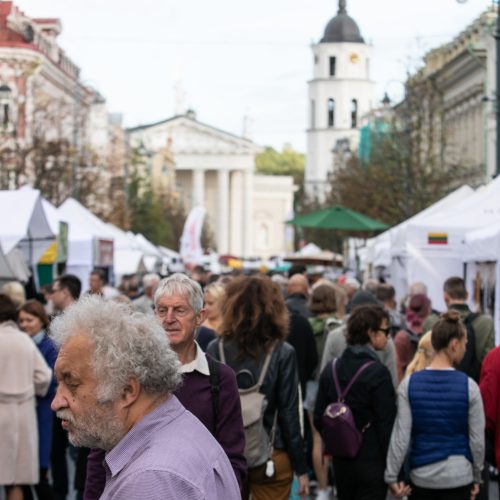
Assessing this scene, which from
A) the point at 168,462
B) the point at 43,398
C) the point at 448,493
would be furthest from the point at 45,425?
the point at 168,462

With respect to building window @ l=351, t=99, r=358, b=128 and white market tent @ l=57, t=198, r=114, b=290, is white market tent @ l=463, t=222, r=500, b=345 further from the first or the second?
building window @ l=351, t=99, r=358, b=128

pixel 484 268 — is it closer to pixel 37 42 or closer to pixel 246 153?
pixel 37 42

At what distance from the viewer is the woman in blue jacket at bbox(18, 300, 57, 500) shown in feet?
31.3

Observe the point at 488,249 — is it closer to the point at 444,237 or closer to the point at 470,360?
the point at 470,360

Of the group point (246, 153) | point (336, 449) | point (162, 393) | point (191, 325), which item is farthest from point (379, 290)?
point (246, 153)

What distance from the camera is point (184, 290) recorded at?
18.5 ft

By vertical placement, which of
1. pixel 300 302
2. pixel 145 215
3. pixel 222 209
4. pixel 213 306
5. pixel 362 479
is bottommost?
pixel 362 479

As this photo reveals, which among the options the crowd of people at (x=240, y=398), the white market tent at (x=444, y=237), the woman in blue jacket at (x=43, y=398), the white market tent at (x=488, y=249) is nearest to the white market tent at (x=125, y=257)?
the white market tent at (x=444, y=237)

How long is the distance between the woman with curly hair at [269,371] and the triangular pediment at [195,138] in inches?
5716

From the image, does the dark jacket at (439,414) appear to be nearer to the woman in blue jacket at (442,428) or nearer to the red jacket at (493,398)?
the woman in blue jacket at (442,428)

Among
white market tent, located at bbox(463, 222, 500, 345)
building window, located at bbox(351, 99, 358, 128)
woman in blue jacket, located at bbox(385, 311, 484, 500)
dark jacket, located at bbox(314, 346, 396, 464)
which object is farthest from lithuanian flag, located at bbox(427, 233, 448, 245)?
building window, located at bbox(351, 99, 358, 128)

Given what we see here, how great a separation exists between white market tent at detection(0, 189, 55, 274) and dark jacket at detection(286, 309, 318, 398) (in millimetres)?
4544

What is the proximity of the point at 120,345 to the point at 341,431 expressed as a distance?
172 inches

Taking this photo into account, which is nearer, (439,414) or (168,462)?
Result: (168,462)
